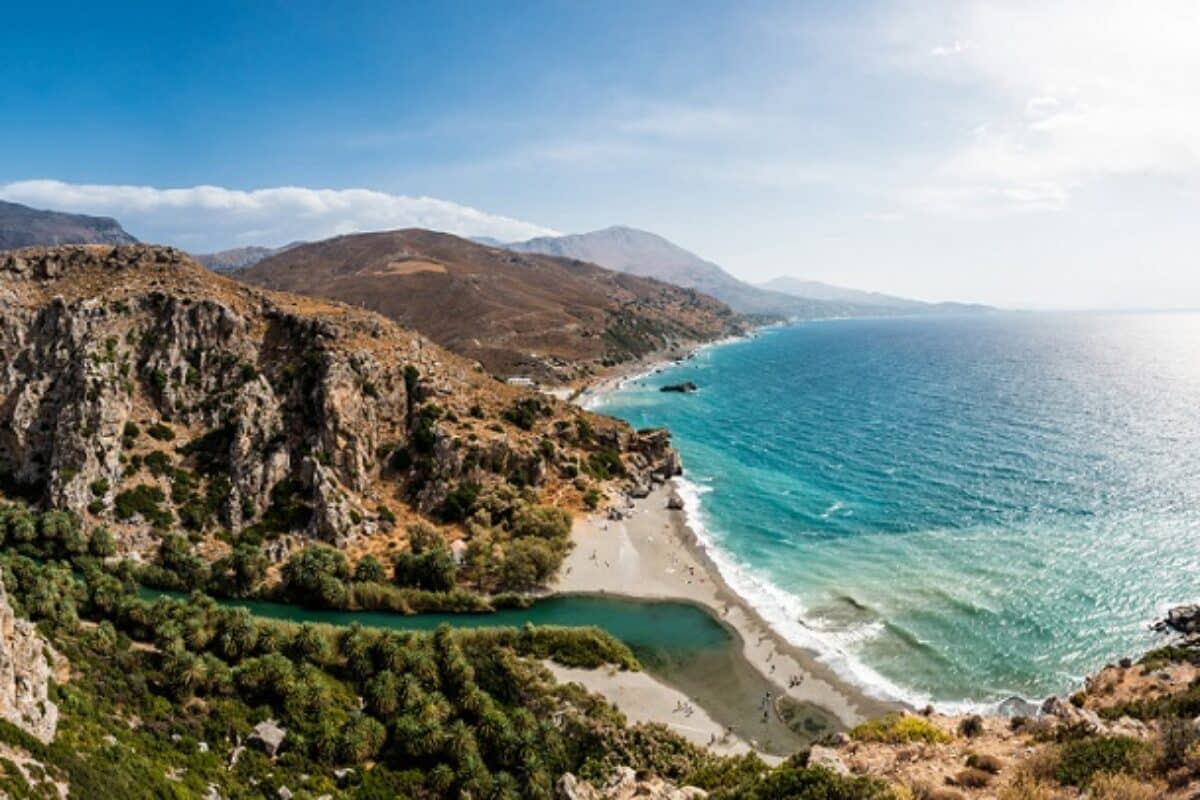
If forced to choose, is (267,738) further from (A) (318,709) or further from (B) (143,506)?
(B) (143,506)

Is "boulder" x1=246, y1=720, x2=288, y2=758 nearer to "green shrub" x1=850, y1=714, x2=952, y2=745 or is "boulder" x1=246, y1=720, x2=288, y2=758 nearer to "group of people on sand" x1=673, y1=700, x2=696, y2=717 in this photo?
"group of people on sand" x1=673, y1=700, x2=696, y2=717

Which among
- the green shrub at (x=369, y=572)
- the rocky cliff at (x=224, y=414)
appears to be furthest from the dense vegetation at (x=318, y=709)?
the rocky cliff at (x=224, y=414)

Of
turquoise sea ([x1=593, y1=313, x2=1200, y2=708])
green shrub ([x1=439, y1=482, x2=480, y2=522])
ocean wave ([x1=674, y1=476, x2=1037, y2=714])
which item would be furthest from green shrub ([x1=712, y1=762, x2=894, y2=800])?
green shrub ([x1=439, y1=482, x2=480, y2=522])

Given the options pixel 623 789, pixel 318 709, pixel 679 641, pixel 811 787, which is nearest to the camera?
pixel 811 787

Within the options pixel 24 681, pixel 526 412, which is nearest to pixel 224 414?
pixel 526 412

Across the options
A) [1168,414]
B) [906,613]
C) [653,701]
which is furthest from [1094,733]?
[1168,414]
